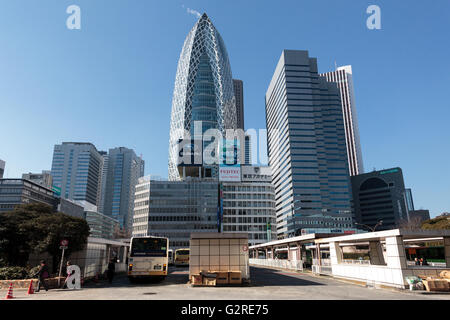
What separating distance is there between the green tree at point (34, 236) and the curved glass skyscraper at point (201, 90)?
121403 mm

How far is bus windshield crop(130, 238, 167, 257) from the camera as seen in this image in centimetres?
2297

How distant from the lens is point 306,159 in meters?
168

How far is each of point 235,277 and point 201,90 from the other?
5466 inches

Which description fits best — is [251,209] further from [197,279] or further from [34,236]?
[34,236]

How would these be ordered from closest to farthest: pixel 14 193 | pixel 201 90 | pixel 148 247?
pixel 148 247 → pixel 14 193 → pixel 201 90

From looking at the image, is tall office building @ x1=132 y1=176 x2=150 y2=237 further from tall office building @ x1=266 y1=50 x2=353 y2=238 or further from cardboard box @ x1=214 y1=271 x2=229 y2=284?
cardboard box @ x1=214 y1=271 x2=229 y2=284

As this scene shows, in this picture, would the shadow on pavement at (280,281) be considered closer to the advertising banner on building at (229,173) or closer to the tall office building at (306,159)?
the advertising banner on building at (229,173)

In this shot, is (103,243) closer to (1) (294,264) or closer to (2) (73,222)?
(2) (73,222)

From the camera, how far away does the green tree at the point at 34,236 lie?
21.6 m

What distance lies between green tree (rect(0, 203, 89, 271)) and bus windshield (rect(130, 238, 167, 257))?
4355 millimetres

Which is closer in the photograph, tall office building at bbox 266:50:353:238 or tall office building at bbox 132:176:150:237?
tall office building at bbox 132:176:150:237

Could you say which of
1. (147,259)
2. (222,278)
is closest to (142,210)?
(147,259)

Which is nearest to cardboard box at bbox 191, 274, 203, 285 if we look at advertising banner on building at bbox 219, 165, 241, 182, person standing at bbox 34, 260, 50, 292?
person standing at bbox 34, 260, 50, 292
